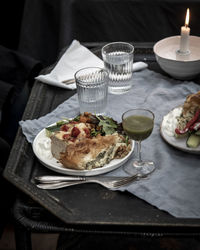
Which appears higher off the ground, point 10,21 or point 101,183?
point 101,183

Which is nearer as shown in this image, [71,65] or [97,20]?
[71,65]

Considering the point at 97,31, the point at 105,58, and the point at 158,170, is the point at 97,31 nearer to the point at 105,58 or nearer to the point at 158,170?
the point at 105,58

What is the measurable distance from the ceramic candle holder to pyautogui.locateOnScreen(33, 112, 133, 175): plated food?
38 cm

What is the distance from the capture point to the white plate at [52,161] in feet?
3.84

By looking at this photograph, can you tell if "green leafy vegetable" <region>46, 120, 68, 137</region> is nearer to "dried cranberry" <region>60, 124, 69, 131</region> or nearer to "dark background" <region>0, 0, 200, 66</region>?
"dried cranberry" <region>60, 124, 69, 131</region>

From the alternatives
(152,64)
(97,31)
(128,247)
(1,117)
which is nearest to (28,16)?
(97,31)

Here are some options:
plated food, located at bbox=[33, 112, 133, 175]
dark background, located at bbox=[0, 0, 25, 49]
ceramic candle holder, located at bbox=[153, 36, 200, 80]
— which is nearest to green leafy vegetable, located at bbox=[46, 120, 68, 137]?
plated food, located at bbox=[33, 112, 133, 175]

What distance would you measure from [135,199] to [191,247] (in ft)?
1.94

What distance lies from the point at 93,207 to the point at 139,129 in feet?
0.75

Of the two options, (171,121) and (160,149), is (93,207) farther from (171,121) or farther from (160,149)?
(171,121)

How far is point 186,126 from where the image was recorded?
4.25 feet

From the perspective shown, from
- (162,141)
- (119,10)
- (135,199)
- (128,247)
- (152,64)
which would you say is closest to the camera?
(135,199)

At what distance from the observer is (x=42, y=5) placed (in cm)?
233

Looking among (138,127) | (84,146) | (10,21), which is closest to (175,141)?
(138,127)
